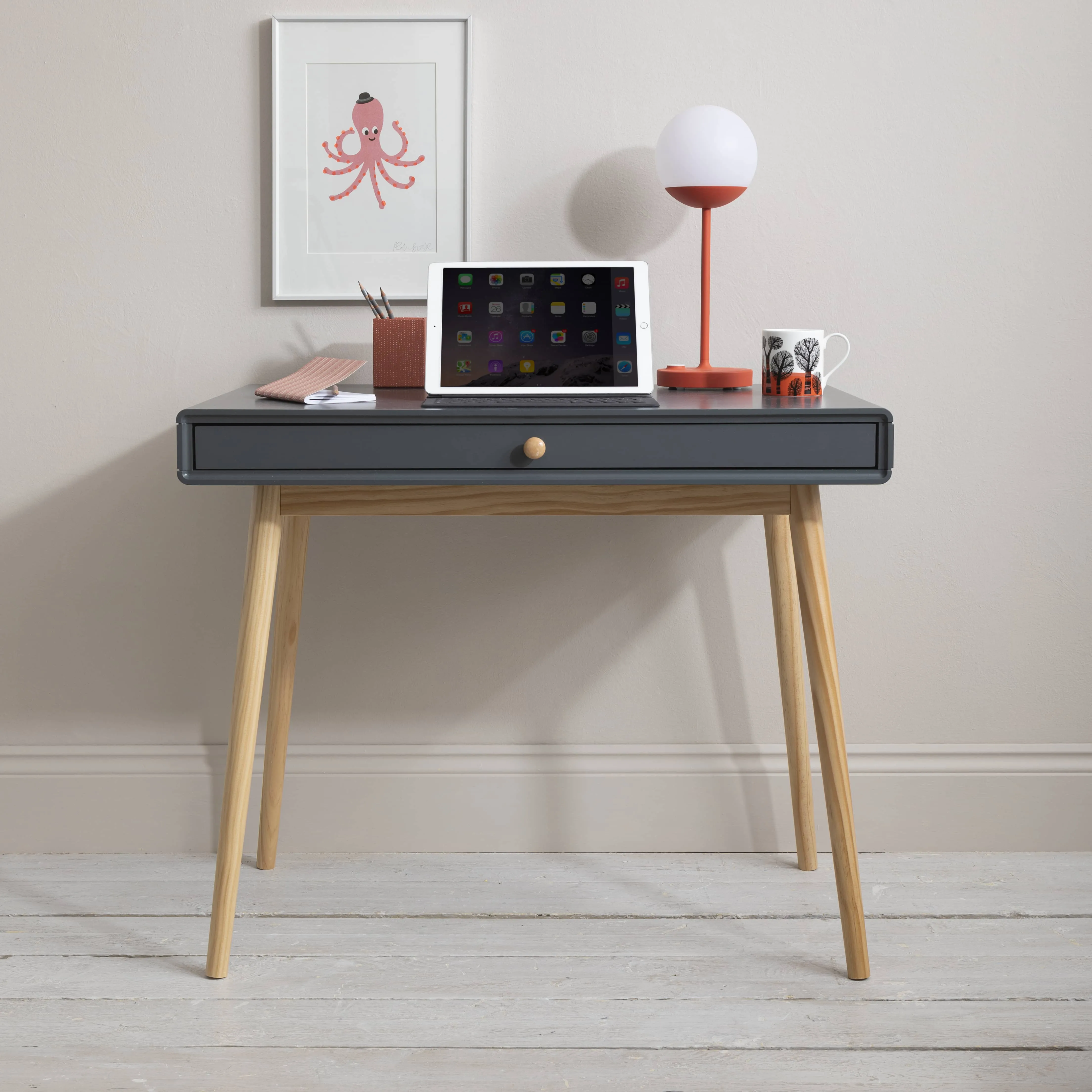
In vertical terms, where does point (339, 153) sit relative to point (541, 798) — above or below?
above

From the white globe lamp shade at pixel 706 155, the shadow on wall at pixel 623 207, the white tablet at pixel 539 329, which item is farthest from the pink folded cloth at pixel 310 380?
the white globe lamp shade at pixel 706 155

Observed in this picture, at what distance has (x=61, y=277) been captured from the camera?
1676 mm

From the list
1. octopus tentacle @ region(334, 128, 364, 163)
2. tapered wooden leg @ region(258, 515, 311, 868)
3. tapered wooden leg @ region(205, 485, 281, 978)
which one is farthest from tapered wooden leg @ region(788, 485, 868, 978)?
octopus tentacle @ region(334, 128, 364, 163)

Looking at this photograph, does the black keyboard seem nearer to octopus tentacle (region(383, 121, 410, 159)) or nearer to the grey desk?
the grey desk

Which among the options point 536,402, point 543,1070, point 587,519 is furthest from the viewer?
point 587,519

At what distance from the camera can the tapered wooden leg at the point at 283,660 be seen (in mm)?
1634

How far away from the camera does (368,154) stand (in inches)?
65.0

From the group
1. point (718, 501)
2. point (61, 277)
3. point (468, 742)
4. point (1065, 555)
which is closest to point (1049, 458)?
point (1065, 555)

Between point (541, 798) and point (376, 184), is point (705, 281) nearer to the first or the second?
point (376, 184)

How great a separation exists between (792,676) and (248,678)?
806mm

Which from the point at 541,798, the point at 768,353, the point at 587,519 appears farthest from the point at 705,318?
the point at 541,798

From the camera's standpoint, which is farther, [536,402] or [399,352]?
[399,352]

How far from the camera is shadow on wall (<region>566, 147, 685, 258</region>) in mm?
1662

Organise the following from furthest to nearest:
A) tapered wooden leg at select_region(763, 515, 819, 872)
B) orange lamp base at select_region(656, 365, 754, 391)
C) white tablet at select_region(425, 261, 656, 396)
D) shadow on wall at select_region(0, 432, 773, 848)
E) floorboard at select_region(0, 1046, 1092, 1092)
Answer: shadow on wall at select_region(0, 432, 773, 848), tapered wooden leg at select_region(763, 515, 819, 872), orange lamp base at select_region(656, 365, 754, 391), white tablet at select_region(425, 261, 656, 396), floorboard at select_region(0, 1046, 1092, 1092)
